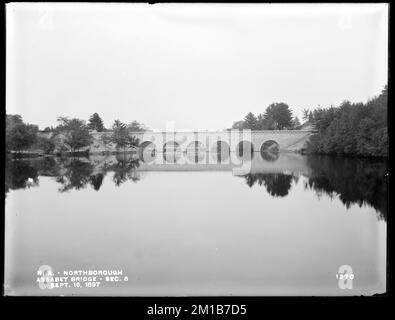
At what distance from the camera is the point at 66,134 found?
174 cm

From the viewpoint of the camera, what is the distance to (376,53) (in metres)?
1.44

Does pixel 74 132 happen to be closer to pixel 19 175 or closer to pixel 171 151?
pixel 19 175

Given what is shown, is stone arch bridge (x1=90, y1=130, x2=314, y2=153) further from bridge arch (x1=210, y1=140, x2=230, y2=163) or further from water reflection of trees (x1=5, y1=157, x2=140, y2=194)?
water reflection of trees (x1=5, y1=157, x2=140, y2=194)

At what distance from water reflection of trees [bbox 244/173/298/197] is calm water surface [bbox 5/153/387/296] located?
0.4 inches

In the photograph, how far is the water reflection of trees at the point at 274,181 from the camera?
2.13 m

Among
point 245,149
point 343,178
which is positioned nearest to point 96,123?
point 245,149

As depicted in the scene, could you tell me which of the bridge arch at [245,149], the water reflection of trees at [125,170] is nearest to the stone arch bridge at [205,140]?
the bridge arch at [245,149]

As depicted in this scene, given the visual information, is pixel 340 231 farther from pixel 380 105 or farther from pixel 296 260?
pixel 380 105

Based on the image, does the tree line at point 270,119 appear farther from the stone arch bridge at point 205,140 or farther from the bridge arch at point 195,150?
the bridge arch at point 195,150

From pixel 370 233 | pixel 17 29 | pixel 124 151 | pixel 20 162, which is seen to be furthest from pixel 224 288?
pixel 17 29

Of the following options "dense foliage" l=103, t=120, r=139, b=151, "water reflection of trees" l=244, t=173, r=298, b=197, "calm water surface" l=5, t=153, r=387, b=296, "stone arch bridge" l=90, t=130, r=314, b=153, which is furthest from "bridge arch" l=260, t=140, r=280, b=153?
"dense foliage" l=103, t=120, r=139, b=151

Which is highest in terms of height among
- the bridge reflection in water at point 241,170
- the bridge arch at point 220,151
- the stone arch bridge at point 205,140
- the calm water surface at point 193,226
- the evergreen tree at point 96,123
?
the evergreen tree at point 96,123

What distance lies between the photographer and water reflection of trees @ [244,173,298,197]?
2.13 meters

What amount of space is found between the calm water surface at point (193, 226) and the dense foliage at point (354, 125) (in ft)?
0.44
